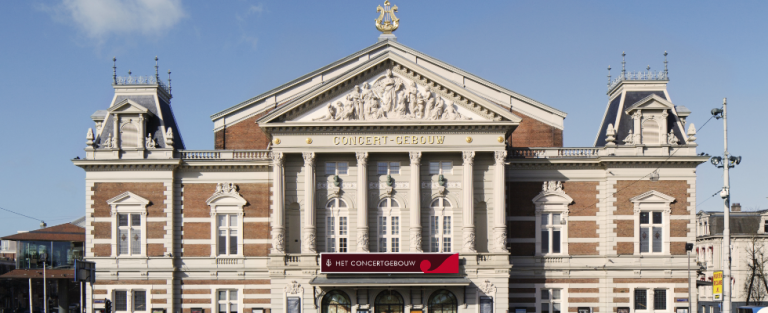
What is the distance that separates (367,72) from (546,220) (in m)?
15.0

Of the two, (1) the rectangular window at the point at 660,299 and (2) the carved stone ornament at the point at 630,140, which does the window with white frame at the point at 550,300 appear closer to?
(1) the rectangular window at the point at 660,299

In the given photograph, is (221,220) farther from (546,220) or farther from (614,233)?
(614,233)

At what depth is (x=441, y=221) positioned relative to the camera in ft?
146

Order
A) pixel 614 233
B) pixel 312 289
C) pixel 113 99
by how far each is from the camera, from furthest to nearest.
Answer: pixel 113 99
pixel 614 233
pixel 312 289

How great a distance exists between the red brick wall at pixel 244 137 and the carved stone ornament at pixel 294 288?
10710mm

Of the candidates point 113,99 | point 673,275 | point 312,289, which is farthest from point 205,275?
point 673,275

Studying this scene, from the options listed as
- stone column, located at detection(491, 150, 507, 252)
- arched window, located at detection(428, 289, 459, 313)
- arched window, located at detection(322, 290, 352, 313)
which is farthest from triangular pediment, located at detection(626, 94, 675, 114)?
arched window, located at detection(322, 290, 352, 313)

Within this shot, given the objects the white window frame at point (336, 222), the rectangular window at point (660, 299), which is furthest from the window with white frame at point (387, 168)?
the rectangular window at point (660, 299)

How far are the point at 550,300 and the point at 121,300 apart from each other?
27.1 m

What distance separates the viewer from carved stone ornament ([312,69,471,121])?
43.8 metres

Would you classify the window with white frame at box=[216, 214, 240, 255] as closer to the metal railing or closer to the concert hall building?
the concert hall building

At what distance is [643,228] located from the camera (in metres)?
46.0

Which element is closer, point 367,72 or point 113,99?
point 367,72

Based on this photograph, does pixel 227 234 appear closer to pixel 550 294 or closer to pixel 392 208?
pixel 392 208
